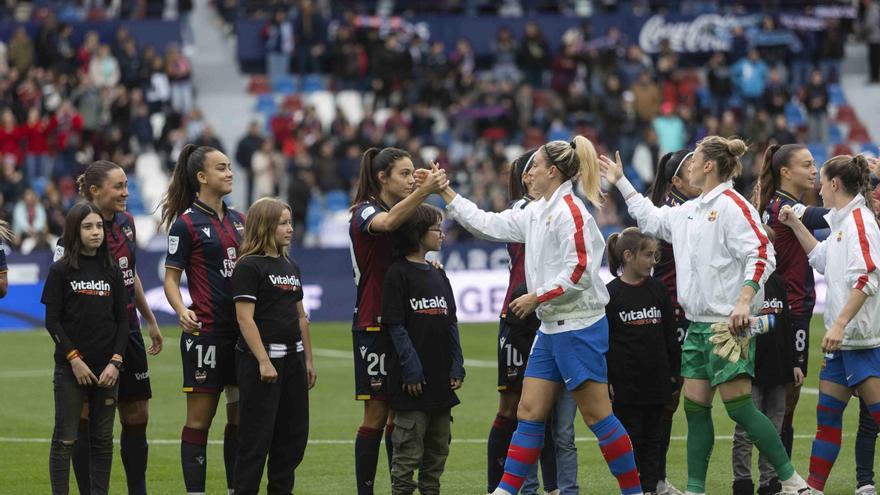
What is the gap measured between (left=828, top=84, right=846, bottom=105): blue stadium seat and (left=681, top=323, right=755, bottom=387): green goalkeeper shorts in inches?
1069

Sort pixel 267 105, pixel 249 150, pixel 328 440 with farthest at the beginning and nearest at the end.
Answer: pixel 267 105 < pixel 249 150 < pixel 328 440

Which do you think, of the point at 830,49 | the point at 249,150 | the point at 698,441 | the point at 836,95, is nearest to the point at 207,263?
the point at 698,441

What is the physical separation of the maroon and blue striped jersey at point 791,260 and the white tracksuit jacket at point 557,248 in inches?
69.3

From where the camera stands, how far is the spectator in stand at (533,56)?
33781 mm

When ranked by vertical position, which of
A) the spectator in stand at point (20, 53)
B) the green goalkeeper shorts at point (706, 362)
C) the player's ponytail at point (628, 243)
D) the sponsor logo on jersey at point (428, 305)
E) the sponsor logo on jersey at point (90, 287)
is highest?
the spectator in stand at point (20, 53)

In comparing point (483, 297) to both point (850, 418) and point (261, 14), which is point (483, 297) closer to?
point (850, 418)

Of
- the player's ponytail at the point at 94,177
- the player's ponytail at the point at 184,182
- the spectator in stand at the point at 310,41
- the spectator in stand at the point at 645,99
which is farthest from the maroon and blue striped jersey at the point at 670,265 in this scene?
the spectator in stand at the point at 310,41

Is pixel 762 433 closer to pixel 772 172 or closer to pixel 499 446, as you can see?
pixel 499 446

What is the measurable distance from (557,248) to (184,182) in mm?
2609

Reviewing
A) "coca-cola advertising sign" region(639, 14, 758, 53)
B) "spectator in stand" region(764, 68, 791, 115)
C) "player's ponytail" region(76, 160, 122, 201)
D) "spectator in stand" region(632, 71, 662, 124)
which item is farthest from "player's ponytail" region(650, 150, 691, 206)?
"coca-cola advertising sign" region(639, 14, 758, 53)

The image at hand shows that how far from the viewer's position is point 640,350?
32.4 ft

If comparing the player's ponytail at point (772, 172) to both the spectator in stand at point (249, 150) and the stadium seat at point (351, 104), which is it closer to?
the spectator in stand at point (249, 150)

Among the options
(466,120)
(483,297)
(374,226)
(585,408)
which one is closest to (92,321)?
(374,226)

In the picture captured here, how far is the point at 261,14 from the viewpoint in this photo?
34.7 m
